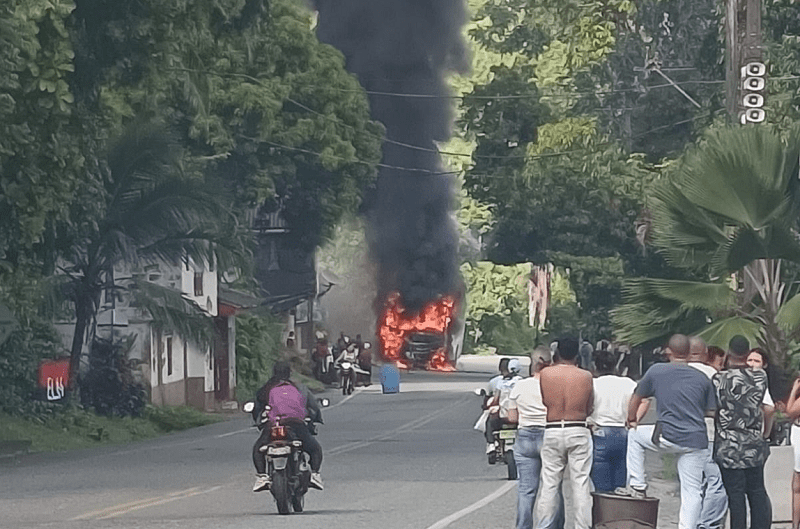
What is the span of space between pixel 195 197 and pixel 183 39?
930cm

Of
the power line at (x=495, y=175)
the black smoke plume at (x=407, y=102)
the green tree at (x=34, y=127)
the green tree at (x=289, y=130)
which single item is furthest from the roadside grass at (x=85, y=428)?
the black smoke plume at (x=407, y=102)

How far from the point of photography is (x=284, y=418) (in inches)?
835

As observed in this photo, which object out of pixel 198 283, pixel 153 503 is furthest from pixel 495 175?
pixel 153 503

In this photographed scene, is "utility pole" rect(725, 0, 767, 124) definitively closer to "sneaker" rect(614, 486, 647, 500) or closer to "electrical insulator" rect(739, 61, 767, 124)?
"electrical insulator" rect(739, 61, 767, 124)

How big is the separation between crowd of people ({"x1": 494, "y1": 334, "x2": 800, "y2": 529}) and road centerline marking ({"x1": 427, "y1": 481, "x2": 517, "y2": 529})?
2.73 m

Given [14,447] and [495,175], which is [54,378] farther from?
[495,175]

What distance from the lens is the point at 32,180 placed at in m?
31.7

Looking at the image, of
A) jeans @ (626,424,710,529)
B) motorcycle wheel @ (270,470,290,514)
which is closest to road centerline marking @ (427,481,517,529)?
motorcycle wheel @ (270,470,290,514)

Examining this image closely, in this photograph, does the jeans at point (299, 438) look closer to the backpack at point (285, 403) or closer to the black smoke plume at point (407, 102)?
the backpack at point (285, 403)

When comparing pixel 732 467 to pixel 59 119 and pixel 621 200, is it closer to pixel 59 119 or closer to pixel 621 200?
pixel 59 119

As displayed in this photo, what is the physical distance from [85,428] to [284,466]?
765 inches

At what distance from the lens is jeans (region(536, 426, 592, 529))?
1616 cm

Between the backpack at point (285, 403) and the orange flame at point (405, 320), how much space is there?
6339 cm

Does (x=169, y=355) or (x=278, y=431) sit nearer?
(x=278, y=431)
